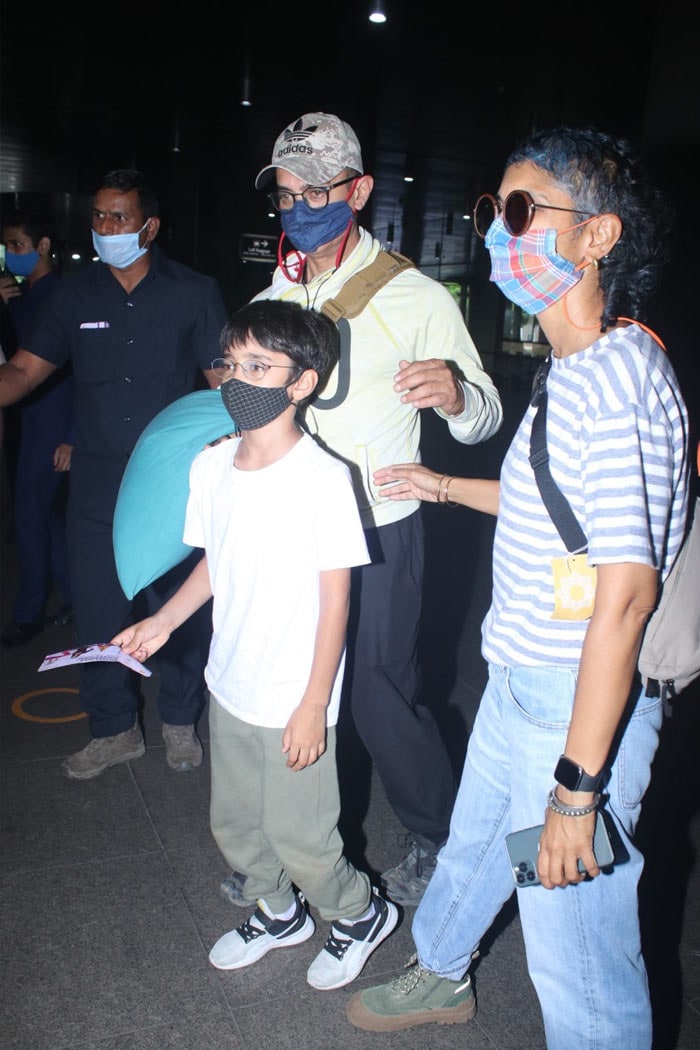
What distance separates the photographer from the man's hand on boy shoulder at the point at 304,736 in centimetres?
205

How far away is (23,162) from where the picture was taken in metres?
18.8

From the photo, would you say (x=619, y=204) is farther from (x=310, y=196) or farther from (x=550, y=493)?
(x=310, y=196)

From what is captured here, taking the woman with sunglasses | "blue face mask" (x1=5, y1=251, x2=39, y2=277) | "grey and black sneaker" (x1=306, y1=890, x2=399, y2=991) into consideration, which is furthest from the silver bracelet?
"blue face mask" (x1=5, y1=251, x2=39, y2=277)

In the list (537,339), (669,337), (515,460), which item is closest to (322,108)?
(669,337)

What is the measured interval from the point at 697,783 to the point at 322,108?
490 inches

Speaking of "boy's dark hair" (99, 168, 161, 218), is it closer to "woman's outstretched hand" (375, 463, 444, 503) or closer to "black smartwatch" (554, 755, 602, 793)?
"woman's outstretched hand" (375, 463, 444, 503)

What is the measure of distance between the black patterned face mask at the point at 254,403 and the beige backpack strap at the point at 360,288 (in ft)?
1.22

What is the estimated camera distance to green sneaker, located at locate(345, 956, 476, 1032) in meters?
2.14

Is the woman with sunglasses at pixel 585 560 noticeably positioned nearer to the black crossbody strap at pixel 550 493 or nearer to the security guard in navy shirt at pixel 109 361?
the black crossbody strap at pixel 550 493

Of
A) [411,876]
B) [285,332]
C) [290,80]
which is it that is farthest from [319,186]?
[290,80]

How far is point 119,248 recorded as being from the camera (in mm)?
3246

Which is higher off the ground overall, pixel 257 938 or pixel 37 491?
pixel 37 491

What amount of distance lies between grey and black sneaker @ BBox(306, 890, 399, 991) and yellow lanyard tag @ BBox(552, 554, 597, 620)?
1270mm

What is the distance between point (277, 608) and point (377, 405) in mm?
664
